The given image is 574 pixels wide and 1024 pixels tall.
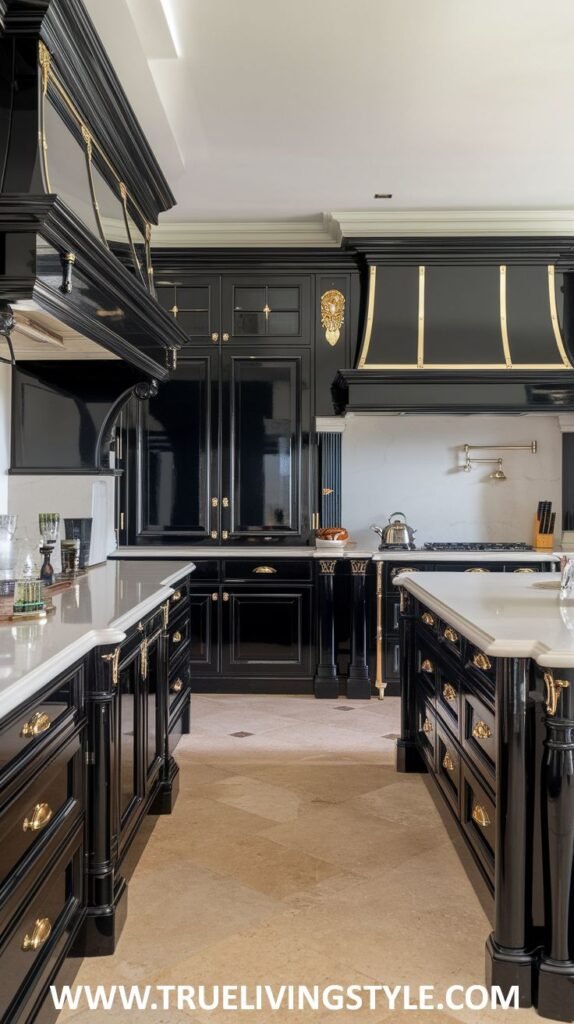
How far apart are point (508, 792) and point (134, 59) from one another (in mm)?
2837

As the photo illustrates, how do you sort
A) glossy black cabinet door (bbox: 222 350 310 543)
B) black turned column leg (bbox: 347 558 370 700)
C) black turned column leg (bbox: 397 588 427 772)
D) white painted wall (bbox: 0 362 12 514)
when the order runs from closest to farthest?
white painted wall (bbox: 0 362 12 514)
black turned column leg (bbox: 397 588 427 772)
black turned column leg (bbox: 347 558 370 700)
glossy black cabinet door (bbox: 222 350 310 543)

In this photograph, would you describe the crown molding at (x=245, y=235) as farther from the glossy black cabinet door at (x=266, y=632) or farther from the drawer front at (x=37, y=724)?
the drawer front at (x=37, y=724)

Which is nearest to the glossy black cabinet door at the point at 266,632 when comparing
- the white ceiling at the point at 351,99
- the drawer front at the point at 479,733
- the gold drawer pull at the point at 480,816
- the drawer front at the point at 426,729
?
the drawer front at the point at 426,729

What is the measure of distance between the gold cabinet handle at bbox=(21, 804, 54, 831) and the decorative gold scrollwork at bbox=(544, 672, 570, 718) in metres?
1.10

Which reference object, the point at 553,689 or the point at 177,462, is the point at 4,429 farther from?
the point at 553,689

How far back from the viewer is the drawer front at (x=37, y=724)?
1524mm

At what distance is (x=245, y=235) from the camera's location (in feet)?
17.5

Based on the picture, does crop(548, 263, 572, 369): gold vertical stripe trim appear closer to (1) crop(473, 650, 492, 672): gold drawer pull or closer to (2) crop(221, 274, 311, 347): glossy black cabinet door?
(2) crop(221, 274, 311, 347): glossy black cabinet door

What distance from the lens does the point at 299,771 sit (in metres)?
3.68

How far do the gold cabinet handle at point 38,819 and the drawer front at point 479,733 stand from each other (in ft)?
3.56

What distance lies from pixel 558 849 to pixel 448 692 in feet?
3.00

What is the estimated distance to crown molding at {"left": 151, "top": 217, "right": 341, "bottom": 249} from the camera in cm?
528

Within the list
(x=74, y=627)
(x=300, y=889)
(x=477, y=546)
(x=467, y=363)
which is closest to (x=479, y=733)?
(x=300, y=889)

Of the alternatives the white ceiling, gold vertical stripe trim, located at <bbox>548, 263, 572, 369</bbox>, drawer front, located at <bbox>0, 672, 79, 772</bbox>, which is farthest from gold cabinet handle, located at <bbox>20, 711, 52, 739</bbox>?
gold vertical stripe trim, located at <bbox>548, 263, 572, 369</bbox>
